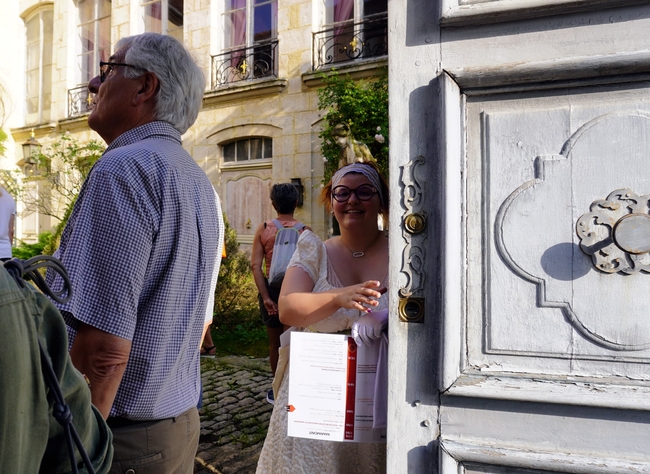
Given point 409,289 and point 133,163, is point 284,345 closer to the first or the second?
point 409,289

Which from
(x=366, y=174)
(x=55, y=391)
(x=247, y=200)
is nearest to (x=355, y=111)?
(x=247, y=200)

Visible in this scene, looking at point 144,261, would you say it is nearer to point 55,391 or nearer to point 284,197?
point 55,391

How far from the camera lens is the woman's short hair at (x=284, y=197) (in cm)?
449

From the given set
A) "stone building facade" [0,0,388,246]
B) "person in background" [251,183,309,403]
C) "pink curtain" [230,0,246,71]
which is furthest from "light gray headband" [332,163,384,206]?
"pink curtain" [230,0,246,71]

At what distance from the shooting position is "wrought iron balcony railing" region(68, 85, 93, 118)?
11.7 metres

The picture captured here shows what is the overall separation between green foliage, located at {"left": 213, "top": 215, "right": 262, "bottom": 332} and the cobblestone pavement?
1326 mm

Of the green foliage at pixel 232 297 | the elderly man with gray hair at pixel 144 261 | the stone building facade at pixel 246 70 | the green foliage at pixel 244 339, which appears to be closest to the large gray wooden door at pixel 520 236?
the elderly man with gray hair at pixel 144 261

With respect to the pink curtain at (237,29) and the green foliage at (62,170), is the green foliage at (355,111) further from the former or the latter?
the green foliage at (62,170)

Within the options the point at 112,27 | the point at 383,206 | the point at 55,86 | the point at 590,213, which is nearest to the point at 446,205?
the point at 590,213

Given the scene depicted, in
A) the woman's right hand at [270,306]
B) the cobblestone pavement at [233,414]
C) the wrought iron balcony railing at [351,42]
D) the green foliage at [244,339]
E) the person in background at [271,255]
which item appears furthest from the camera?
the wrought iron balcony railing at [351,42]

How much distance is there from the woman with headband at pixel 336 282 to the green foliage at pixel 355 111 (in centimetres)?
486

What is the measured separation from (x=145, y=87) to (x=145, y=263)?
638mm

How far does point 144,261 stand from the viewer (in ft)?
4.33

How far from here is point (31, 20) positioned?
42.0 feet
